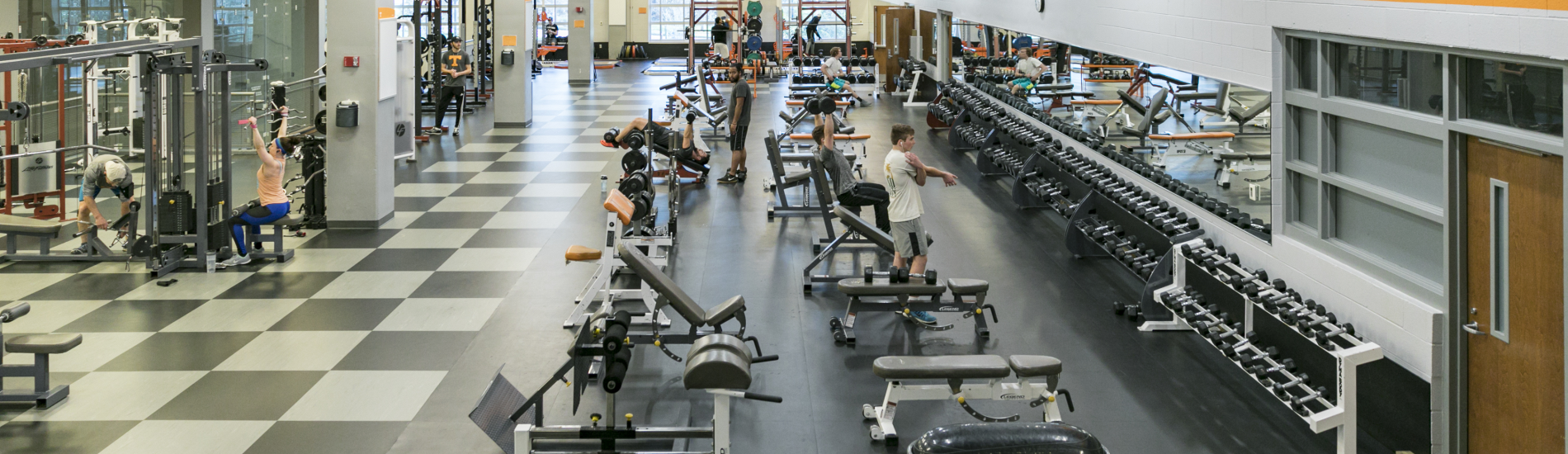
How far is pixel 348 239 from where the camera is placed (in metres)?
9.33

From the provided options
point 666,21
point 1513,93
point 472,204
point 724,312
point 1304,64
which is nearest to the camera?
point 1513,93

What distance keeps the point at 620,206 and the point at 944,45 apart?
12.2 metres

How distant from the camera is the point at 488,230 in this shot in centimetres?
967

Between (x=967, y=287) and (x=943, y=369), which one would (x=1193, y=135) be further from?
(x=943, y=369)

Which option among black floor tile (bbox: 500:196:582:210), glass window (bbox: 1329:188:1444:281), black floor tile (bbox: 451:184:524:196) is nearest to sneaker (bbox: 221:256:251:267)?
black floor tile (bbox: 500:196:582:210)

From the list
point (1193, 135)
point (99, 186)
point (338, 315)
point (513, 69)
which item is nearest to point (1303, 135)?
point (1193, 135)

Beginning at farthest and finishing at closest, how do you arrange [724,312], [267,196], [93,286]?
[267,196]
[93,286]
[724,312]

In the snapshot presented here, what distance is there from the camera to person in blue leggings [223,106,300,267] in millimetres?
8234

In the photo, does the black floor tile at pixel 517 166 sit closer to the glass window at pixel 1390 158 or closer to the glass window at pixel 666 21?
the glass window at pixel 1390 158

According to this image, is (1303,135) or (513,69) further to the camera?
(513,69)

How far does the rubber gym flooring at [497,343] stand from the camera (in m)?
5.09

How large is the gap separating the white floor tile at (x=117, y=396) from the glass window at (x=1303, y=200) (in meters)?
5.76

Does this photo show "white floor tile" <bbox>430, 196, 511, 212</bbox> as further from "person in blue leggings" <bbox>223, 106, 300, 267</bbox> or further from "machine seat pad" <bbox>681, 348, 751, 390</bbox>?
"machine seat pad" <bbox>681, 348, 751, 390</bbox>

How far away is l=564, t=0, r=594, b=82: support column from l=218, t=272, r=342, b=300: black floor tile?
16.8 m
